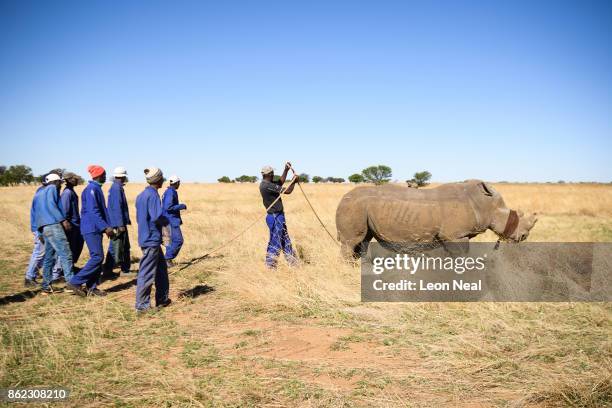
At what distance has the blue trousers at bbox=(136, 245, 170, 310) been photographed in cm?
640

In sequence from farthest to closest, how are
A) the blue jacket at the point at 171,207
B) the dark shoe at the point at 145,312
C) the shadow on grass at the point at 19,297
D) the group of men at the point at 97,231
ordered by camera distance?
the blue jacket at the point at 171,207 → the shadow on grass at the point at 19,297 → the dark shoe at the point at 145,312 → the group of men at the point at 97,231

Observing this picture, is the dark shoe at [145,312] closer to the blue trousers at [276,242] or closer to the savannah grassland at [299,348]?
the savannah grassland at [299,348]

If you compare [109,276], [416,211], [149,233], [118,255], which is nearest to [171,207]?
[118,255]

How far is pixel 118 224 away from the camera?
910 centimetres

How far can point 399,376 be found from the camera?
4359 mm

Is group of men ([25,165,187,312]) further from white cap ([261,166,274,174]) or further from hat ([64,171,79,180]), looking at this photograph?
white cap ([261,166,274,174])

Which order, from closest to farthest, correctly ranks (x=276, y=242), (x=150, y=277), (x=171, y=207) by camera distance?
(x=150, y=277), (x=276, y=242), (x=171, y=207)

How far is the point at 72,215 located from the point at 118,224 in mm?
923

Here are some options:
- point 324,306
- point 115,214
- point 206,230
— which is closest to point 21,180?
point 206,230

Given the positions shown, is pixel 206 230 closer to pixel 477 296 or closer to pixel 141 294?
pixel 141 294

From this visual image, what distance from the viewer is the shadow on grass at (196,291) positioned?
7.62m

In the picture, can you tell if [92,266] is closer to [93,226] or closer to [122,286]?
[93,226]

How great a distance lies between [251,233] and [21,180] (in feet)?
222

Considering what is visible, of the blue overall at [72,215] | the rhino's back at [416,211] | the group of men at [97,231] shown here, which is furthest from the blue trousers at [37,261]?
the rhino's back at [416,211]
